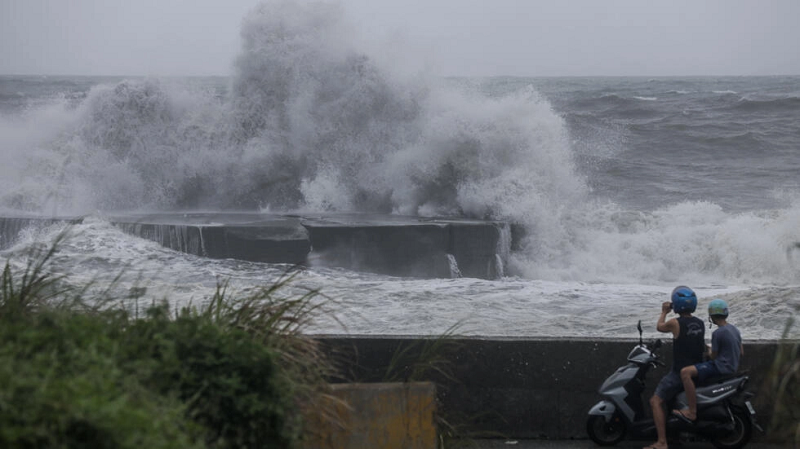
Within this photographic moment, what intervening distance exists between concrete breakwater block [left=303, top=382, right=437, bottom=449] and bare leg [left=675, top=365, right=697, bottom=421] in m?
1.73

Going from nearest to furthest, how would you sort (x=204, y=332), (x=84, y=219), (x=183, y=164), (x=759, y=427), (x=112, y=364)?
(x=112, y=364) → (x=204, y=332) → (x=759, y=427) → (x=84, y=219) → (x=183, y=164)

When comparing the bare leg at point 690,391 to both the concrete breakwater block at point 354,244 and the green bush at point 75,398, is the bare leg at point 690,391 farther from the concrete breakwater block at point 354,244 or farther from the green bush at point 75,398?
the concrete breakwater block at point 354,244

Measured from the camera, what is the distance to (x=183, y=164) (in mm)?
18344

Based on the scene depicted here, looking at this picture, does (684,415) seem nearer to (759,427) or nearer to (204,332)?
(759,427)

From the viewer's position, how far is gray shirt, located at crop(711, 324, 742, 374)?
17.1 ft

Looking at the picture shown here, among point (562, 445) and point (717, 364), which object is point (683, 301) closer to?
point (717, 364)

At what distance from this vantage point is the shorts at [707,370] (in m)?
5.27

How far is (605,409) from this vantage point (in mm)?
5363

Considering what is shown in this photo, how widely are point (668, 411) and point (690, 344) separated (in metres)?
0.45

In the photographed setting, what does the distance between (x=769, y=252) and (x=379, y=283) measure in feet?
23.8

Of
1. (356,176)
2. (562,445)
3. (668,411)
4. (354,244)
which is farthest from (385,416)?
(356,176)

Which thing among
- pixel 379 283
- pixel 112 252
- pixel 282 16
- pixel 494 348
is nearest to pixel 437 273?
pixel 379 283

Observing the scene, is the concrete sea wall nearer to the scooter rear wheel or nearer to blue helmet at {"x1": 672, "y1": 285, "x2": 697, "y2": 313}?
the scooter rear wheel

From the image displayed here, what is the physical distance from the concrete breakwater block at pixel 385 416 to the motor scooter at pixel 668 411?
1.40m
